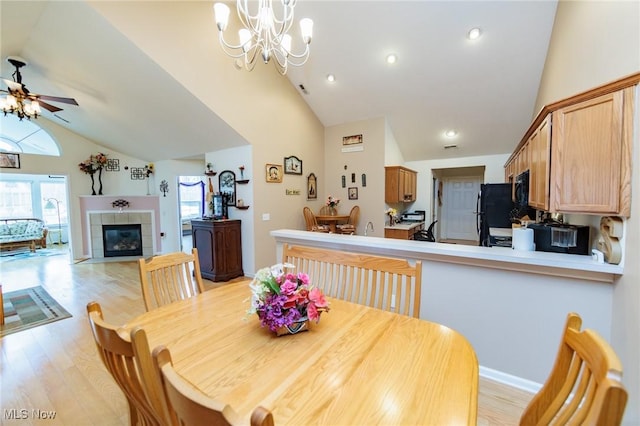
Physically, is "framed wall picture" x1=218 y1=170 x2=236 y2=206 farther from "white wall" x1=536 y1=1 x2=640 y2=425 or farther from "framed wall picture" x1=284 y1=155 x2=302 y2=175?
"white wall" x1=536 y1=1 x2=640 y2=425

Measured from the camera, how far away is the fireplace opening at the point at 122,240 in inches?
248

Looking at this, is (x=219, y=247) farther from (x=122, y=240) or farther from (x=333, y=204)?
(x=122, y=240)

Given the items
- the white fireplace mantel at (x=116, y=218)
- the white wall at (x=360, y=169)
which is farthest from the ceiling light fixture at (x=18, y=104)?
the white wall at (x=360, y=169)

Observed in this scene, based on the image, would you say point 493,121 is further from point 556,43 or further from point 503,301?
point 503,301

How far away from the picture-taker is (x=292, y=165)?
17.4ft

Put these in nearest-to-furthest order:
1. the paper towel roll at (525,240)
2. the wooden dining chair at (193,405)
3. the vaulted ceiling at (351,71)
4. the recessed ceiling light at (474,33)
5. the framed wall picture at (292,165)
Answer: the wooden dining chair at (193,405), the paper towel roll at (525,240), the vaulted ceiling at (351,71), the recessed ceiling light at (474,33), the framed wall picture at (292,165)

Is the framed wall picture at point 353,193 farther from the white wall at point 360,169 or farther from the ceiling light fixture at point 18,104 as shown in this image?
the ceiling light fixture at point 18,104

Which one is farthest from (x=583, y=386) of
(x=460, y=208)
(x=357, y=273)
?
(x=460, y=208)

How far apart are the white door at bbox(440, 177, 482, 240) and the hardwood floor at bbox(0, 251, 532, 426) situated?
6.42 metres

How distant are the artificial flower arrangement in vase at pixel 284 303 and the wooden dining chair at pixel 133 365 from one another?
45 cm

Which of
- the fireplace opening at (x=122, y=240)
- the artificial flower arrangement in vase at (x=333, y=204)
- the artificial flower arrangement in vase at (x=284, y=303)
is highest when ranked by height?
the artificial flower arrangement in vase at (x=333, y=204)

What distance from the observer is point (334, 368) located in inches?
38.4

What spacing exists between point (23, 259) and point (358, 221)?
7.74 metres

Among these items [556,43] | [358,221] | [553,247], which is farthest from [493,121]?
[553,247]
